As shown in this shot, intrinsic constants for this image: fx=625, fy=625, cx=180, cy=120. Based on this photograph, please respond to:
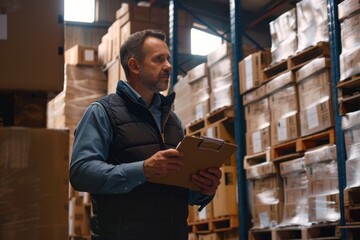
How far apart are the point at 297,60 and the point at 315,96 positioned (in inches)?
24.6

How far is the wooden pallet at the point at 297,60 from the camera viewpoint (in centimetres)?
585

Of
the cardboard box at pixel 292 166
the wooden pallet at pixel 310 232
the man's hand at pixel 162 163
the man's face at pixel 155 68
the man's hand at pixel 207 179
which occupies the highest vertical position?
the man's face at pixel 155 68

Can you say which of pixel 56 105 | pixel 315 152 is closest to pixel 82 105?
pixel 56 105

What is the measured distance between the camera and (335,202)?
5461 mm

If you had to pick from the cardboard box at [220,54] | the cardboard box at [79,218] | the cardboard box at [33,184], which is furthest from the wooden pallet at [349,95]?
the cardboard box at [79,218]

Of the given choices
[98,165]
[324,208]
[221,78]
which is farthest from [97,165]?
[221,78]

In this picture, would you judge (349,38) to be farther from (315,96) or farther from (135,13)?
(135,13)

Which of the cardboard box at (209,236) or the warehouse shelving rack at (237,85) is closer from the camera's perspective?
the warehouse shelving rack at (237,85)

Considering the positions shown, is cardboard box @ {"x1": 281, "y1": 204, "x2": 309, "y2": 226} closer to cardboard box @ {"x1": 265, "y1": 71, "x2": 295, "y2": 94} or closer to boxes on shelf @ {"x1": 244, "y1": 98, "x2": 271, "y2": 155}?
boxes on shelf @ {"x1": 244, "y1": 98, "x2": 271, "y2": 155}

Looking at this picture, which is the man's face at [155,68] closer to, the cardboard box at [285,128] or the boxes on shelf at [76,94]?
the cardboard box at [285,128]

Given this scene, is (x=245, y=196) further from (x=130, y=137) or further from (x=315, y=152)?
(x=130, y=137)

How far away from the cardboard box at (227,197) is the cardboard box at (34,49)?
473cm

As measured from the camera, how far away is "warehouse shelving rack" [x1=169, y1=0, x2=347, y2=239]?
5.41 meters

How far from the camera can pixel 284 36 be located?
6.54 metres
